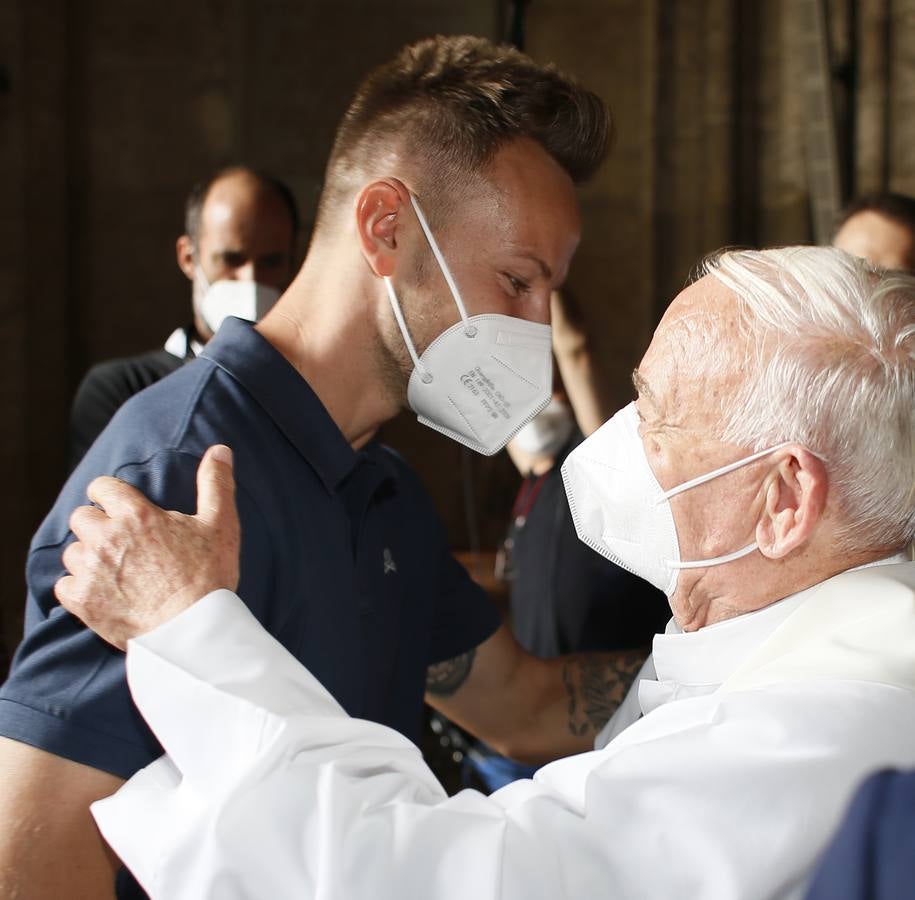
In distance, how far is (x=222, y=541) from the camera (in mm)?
1352

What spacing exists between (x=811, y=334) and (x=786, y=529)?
0.24 meters

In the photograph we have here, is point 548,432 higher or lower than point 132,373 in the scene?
lower

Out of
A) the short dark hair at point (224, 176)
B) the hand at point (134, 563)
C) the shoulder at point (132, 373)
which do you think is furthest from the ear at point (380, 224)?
the short dark hair at point (224, 176)

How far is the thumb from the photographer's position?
53.4 inches

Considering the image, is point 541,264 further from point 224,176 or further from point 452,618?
point 224,176

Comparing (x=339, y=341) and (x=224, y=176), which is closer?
(x=339, y=341)

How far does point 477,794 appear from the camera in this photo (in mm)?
1275

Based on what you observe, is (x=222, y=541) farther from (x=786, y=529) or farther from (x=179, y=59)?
(x=179, y=59)

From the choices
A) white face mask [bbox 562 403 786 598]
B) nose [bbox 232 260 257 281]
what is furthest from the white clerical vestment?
nose [bbox 232 260 257 281]

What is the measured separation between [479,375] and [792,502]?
2.28ft

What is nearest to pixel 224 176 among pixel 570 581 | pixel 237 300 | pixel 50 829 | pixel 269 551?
pixel 237 300

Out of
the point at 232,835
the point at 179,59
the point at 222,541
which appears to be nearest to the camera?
the point at 232,835

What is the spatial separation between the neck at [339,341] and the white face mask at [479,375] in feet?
0.18

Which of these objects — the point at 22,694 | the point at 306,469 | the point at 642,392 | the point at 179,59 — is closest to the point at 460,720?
the point at 306,469
